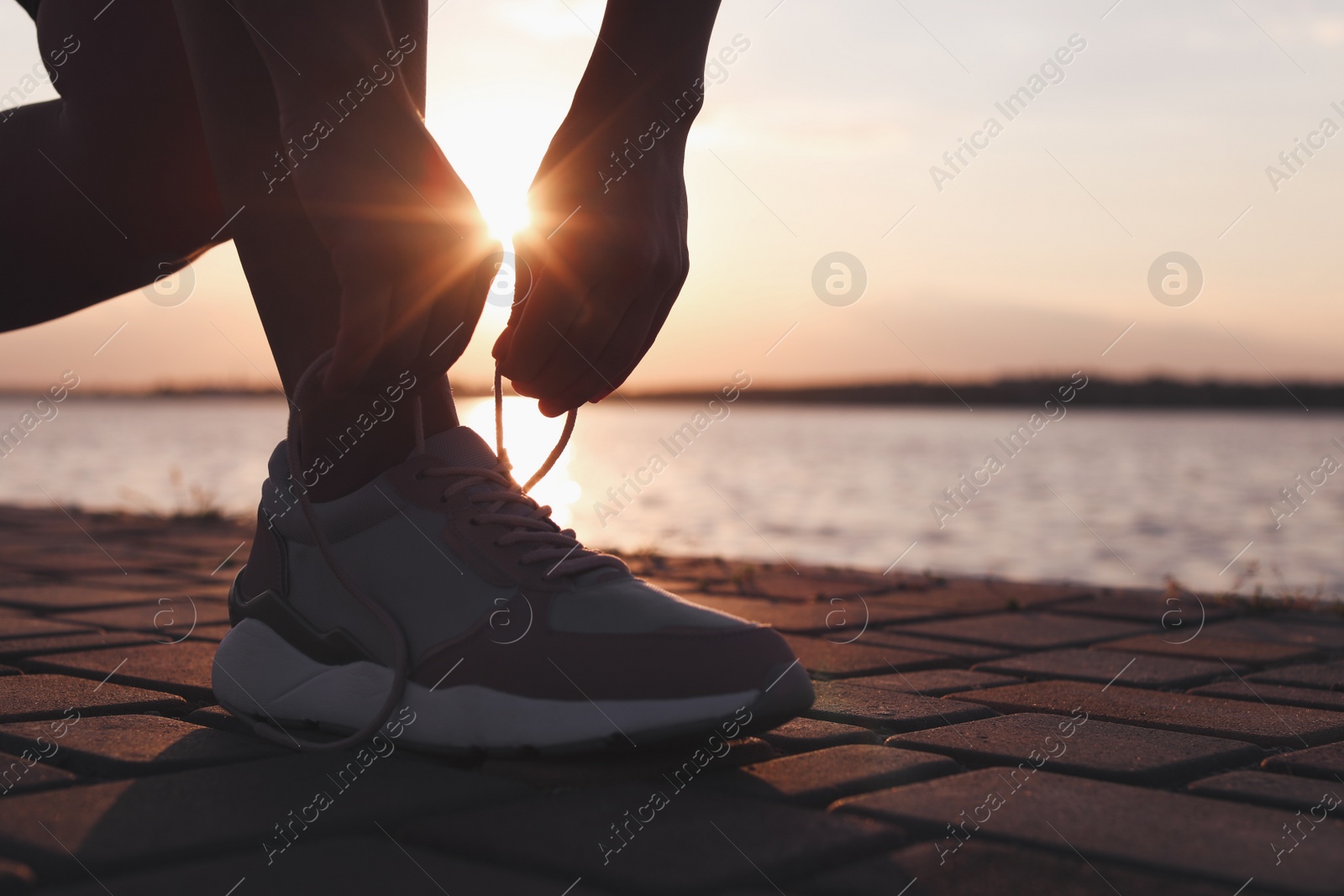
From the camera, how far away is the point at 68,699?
1711mm

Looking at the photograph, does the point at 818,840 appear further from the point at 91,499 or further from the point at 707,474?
the point at 707,474

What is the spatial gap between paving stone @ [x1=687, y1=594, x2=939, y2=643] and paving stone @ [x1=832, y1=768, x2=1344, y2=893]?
112cm

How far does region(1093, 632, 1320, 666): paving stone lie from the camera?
228 centimetres

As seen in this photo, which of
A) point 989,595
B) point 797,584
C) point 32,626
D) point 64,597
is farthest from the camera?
point 797,584

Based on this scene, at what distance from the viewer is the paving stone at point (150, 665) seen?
1848mm

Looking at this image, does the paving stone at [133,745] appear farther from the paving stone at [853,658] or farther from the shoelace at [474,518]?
the paving stone at [853,658]

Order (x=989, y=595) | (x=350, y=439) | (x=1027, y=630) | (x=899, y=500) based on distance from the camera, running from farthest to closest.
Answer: (x=899, y=500) < (x=989, y=595) < (x=1027, y=630) < (x=350, y=439)

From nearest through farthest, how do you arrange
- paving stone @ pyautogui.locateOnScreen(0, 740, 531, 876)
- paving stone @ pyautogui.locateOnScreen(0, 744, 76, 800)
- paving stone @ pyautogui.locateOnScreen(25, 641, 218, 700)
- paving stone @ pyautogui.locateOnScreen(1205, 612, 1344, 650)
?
paving stone @ pyautogui.locateOnScreen(0, 740, 531, 876) < paving stone @ pyautogui.locateOnScreen(0, 744, 76, 800) < paving stone @ pyautogui.locateOnScreen(25, 641, 218, 700) < paving stone @ pyautogui.locateOnScreen(1205, 612, 1344, 650)

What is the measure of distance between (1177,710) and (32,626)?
216 centimetres

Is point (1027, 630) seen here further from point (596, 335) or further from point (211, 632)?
point (211, 632)

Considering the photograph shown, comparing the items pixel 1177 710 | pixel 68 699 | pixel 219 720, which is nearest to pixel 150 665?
pixel 68 699

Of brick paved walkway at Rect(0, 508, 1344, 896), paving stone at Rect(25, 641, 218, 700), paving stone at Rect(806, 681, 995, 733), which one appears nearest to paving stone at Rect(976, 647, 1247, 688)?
brick paved walkway at Rect(0, 508, 1344, 896)

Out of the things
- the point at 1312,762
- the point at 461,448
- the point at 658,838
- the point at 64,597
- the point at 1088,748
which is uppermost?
the point at 64,597

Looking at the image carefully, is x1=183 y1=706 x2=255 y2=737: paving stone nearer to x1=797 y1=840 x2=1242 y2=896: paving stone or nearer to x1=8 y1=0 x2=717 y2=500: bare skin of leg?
x1=8 y1=0 x2=717 y2=500: bare skin of leg
